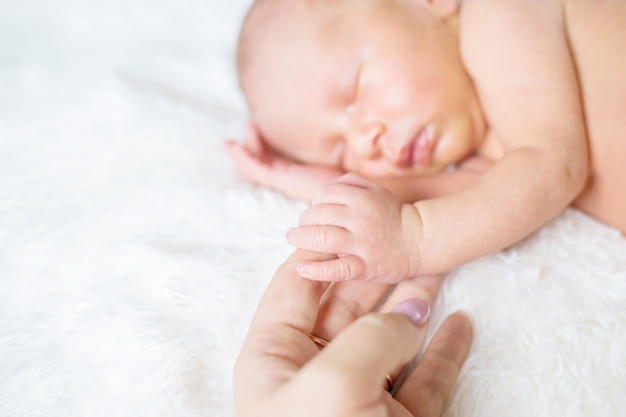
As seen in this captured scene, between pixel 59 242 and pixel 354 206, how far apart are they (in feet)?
1.79

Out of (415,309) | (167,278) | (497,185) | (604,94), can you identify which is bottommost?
(167,278)

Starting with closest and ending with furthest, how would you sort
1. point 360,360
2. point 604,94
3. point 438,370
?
point 360,360 < point 438,370 < point 604,94

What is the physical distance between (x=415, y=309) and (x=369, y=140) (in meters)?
0.42

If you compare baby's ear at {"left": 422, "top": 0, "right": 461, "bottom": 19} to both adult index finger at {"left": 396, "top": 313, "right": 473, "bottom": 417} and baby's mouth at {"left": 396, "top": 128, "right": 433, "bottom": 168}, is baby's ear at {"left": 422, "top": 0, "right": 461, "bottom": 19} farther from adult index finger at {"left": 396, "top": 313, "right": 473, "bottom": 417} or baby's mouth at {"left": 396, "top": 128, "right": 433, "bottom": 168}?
adult index finger at {"left": 396, "top": 313, "right": 473, "bottom": 417}

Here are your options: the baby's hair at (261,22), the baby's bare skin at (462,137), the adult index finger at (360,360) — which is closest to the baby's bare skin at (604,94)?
the baby's bare skin at (462,137)

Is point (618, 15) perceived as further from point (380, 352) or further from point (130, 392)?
point (130, 392)

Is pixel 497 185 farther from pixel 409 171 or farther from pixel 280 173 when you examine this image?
pixel 280 173

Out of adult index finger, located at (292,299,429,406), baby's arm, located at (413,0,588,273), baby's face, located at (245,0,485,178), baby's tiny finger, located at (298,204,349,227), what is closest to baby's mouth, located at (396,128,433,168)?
baby's face, located at (245,0,485,178)

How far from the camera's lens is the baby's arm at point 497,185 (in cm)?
88

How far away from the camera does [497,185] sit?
97cm

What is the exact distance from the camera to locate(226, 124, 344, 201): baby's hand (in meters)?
1.22

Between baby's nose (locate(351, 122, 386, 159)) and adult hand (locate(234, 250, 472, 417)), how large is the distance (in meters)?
0.32

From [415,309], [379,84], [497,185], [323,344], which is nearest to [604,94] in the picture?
[497,185]

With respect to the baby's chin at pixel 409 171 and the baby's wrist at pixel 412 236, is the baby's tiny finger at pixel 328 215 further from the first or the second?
the baby's chin at pixel 409 171
